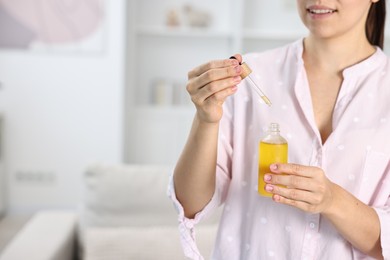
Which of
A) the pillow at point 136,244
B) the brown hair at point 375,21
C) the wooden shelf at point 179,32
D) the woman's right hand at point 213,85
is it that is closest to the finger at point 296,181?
the woman's right hand at point 213,85

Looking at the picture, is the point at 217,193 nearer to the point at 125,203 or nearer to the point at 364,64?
the point at 364,64

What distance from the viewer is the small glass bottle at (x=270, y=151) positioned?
1079 mm

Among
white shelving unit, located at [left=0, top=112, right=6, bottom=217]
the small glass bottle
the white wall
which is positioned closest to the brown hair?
the small glass bottle

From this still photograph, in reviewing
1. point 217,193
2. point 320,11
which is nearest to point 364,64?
point 320,11

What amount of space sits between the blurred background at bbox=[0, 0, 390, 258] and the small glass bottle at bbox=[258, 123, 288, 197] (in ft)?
10.9

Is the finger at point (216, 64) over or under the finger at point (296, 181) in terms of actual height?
over

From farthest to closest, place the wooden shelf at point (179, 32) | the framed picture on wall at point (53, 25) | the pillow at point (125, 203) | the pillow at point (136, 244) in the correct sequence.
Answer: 1. the wooden shelf at point (179, 32)
2. the framed picture on wall at point (53, 25)
3. the pillow at point (125, 203)
4. the pillow at point (136, 244)

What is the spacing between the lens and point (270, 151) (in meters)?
1.08

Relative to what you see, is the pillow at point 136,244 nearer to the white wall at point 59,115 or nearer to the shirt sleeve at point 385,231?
the shirt sleeve at point 385,231

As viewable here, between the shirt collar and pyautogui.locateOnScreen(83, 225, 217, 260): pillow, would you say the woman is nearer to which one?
the shirt collar

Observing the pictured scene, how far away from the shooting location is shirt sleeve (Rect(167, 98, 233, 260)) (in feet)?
3.91

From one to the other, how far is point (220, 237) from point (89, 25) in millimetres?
3338

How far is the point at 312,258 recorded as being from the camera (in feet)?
3.73

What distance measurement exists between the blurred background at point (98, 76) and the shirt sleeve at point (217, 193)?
3.18m
